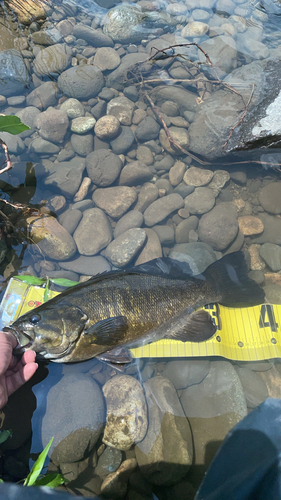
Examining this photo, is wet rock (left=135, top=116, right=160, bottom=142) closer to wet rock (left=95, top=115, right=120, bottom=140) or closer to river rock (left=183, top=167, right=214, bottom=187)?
wet rock (left=95, top=115, right=120, bottom=140)

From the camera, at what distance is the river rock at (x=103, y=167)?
5.00 metres

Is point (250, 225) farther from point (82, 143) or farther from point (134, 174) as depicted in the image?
point (82, 143)

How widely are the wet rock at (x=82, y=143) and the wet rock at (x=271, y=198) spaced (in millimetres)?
3553

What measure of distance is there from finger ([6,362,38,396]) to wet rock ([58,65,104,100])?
5.42 metres

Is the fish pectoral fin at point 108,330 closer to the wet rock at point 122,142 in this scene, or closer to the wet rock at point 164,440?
the wet rock at point 164,440

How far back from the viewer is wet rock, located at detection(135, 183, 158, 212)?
504 centimetres

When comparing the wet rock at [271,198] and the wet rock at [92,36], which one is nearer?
the wet rock at [271,198]

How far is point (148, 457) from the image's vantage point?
3.24 m

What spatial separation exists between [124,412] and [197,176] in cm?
424

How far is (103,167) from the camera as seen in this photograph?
5.02 meters

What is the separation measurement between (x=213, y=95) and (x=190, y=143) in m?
1.29

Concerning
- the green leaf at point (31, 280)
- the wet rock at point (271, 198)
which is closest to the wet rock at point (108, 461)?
the green leaf at point (31, 280)

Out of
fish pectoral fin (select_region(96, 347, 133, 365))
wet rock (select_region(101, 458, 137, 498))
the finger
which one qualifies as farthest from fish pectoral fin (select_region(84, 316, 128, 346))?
wet rock (select_region(101, 458, 137, 498))

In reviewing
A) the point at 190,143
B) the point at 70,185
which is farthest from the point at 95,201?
the point at 190,143
